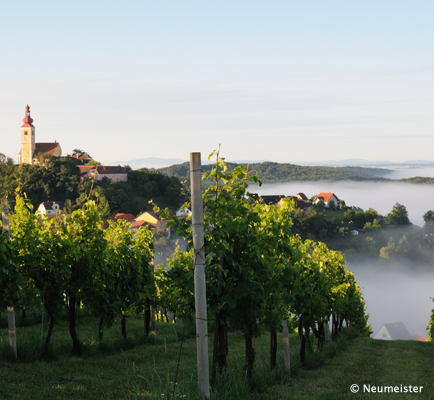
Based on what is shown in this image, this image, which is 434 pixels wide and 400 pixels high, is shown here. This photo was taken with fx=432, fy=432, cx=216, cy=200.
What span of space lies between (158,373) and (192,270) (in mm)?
3243

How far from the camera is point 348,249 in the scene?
118438 millimetres

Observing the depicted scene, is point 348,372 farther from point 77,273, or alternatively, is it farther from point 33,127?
point 33,127

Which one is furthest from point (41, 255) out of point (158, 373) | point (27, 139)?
point (27, 139)

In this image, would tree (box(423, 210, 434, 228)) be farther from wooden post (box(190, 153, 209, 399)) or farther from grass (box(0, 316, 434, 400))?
wooden post (box(190, 153, 209, 399))

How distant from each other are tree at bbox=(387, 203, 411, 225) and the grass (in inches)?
5480

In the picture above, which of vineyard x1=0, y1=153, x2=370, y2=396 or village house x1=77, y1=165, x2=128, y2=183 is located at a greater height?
village house x1=77, y1=165, x2=128, y2=183

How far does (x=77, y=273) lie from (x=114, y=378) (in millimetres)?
3168

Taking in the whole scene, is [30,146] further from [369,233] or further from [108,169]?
[369,233]

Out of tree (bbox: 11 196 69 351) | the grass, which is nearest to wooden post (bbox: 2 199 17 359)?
the grass

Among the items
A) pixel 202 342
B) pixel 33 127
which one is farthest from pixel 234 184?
pixel 33 127

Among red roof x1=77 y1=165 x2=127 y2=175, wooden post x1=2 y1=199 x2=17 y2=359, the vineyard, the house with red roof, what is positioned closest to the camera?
the vineyard

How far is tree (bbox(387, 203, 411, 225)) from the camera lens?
476 feet

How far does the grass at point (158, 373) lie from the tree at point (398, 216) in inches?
5480

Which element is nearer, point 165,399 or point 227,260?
point 165,399
